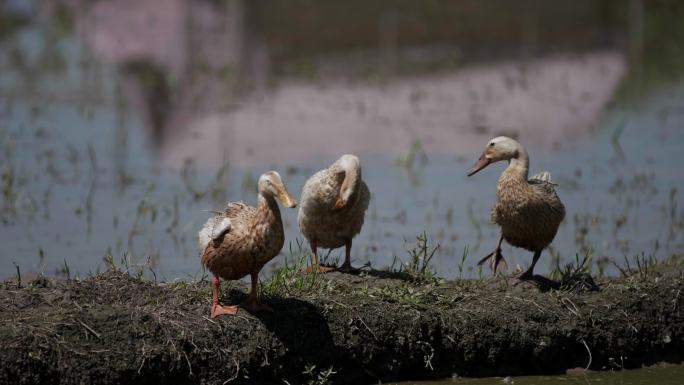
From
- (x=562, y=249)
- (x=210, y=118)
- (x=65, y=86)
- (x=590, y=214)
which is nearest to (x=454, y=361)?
(x=562, y=249)

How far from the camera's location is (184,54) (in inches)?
767

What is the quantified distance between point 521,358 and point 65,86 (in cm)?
1037

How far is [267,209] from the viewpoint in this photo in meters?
6.86

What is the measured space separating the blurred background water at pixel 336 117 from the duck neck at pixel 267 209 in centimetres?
128

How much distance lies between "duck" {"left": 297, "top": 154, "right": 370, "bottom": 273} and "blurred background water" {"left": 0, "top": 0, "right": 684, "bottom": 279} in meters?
0.41

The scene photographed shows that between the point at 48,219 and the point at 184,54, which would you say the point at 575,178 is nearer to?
the point at 48,219

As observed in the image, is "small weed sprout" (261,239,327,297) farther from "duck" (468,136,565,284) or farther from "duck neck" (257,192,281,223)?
"duck" (468,136,565,284)

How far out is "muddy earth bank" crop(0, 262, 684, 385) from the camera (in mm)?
6578

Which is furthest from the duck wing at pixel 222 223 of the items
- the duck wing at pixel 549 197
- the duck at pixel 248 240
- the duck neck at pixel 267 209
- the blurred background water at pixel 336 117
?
the duck wing at pixel 549 197

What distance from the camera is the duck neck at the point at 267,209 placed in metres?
6.86

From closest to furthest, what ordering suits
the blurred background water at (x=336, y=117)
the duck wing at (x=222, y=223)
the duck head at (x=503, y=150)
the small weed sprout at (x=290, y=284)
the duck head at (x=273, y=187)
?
1. the duck head at (x=273, y=187)
2. the duck wing at (x=222, y=223)
3. the small weed sprout at (x=290, y=284)
4. the duck head at (x=503, y=150)
5. the blurred background water at (x=336, y=117)

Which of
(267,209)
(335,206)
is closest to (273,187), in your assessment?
(267,209)

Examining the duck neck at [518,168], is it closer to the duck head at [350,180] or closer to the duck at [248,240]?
the duck head at [350,180]

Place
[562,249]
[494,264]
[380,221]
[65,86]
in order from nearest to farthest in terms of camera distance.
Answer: [494,264] < [562,249] < [380,221] < [65,86]
